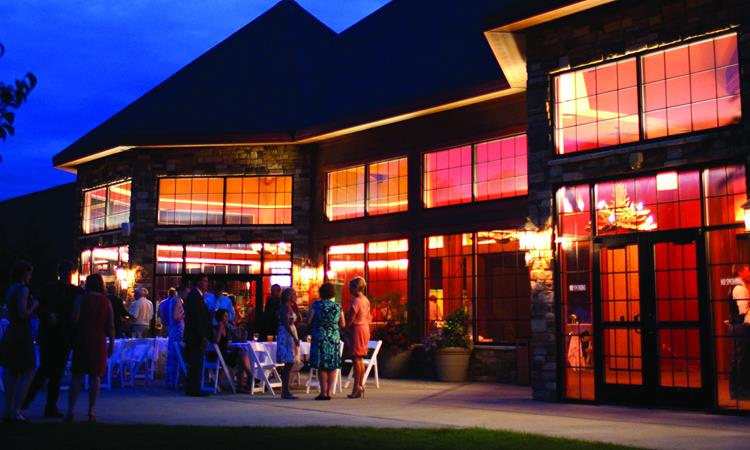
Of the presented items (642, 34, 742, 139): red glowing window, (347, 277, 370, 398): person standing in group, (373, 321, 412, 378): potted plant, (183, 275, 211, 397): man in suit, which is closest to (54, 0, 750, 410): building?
(642, 34, 742, 139): red glowing window

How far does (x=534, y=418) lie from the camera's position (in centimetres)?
1012

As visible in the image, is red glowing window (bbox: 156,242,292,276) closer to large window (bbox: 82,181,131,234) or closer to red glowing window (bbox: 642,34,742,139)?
large window (bbox: 82,181,131,234)

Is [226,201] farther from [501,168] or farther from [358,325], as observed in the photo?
[358,325]

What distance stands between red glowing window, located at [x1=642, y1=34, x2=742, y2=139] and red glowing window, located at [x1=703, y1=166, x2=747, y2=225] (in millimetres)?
591

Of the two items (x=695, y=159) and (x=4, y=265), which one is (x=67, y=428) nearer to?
(x=695, y=159)

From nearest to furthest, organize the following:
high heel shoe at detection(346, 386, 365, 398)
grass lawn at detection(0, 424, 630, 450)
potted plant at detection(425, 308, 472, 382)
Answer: grass lawn at detection(0, 424, 630, 450), high heel shoe at detection(346, 386, 365, 398), potted plant at detection(425, 308, 472, 382)

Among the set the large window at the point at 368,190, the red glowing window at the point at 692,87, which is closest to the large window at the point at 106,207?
the large window at the point at 368,190

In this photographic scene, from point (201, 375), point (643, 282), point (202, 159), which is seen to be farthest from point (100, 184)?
point (643, 282)

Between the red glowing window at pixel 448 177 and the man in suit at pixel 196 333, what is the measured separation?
6407 millimetres

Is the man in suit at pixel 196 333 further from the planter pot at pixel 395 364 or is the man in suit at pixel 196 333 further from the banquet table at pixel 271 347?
the planter pot at pixel 395 364

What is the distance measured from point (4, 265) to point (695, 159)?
2867cm

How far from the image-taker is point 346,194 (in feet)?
65.4

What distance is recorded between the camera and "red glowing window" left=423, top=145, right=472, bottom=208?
57.4 ft

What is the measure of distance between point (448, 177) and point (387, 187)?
1715 mm
